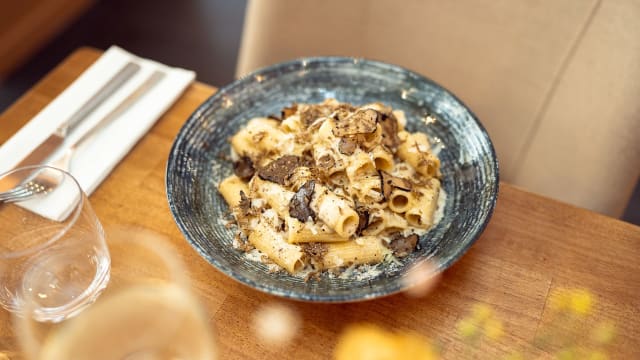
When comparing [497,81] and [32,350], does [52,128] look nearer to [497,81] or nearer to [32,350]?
[32,350]

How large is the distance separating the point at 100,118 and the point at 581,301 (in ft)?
2.99

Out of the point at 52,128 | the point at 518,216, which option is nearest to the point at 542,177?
the point at 518,216

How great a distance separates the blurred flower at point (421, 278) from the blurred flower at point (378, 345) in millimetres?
74

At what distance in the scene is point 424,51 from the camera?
1519 mm

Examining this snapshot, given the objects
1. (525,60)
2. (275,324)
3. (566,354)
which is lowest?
(275,324)

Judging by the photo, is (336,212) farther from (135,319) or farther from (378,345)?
(135,319)

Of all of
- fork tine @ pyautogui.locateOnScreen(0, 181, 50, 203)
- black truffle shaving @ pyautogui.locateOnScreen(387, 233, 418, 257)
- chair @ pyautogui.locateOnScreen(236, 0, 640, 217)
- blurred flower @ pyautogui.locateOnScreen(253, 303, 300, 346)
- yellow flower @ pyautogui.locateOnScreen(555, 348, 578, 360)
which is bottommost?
blurred flower @ pyautogui.locateOnScreen(253, 303, 300, 346)

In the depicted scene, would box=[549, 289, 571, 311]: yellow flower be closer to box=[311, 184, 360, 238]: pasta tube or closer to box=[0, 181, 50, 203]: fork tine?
box=[311, 184, 360, 238]: pasta tube

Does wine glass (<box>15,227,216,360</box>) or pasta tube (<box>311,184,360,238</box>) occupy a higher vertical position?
pasta tube (<box>311,184,360,238</box>)

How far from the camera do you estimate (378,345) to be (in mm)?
856

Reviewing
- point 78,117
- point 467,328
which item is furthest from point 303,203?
point 78,117

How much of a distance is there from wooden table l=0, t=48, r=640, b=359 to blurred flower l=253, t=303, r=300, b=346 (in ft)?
0.04

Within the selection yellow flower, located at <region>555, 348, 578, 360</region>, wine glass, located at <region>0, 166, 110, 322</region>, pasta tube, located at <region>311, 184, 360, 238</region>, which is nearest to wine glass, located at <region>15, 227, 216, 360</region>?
wine glass, located at <region>0, 166, 110, 322</region>

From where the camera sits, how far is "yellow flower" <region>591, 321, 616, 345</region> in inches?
33.4
